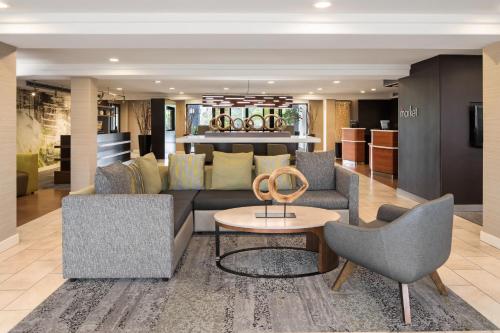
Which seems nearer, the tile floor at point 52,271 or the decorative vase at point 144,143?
the tile floor at point 52,271

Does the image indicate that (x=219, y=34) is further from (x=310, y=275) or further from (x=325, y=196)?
(x=310, y=275)

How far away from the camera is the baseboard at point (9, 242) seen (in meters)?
5.03

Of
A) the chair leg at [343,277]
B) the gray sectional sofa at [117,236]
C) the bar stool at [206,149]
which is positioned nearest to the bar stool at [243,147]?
the bar stool at [206,149]

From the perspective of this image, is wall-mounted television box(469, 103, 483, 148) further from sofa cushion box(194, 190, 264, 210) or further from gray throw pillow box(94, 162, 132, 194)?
gray throw pillow box(94, 162, 132, 194)

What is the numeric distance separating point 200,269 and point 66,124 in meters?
12.4

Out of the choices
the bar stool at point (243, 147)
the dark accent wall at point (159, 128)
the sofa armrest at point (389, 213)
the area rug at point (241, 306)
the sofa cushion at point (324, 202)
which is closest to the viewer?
the area rug at point (241, 306)

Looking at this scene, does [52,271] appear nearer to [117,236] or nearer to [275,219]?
[117,236]

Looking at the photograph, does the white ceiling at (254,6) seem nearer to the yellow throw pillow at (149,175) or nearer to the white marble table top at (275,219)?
the yellow throw pillow at (149,175)

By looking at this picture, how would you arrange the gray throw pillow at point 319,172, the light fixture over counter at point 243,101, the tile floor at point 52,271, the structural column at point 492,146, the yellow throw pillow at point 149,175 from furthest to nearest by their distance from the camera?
the light fixture over counter at point 243,101 < the gray throw pillow at point 319,172 < the yellow throw pillow at point 149,175 < the structural column at point 492,146 < the tile floor at point 52,271

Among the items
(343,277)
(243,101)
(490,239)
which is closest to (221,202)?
(343,277)

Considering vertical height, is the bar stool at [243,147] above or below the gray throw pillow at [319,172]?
above

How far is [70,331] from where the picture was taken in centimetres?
295

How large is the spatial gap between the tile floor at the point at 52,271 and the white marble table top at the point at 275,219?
3.78 feet

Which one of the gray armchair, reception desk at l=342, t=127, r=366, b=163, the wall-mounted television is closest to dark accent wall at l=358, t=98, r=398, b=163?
reception desk at l=342, t=127, r=366, b=163
